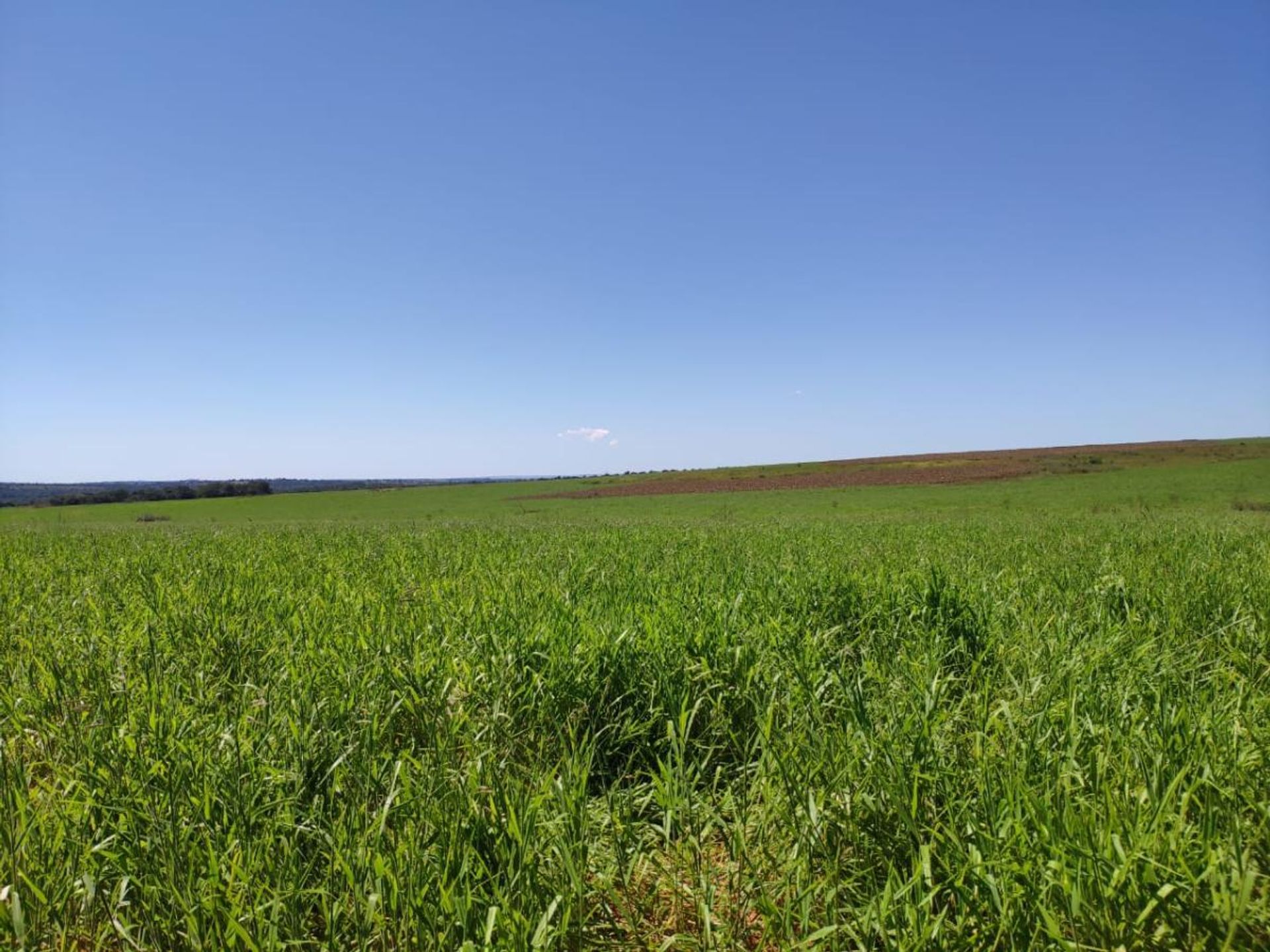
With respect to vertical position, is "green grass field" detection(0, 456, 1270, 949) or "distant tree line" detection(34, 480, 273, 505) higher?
"distant tree line" detection(34, 480, 273, 505)

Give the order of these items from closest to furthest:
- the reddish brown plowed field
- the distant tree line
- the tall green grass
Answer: the tall green grass
the reddish brown plowed field
the distant tree line

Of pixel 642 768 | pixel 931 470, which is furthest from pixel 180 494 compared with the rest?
pixel 642 768

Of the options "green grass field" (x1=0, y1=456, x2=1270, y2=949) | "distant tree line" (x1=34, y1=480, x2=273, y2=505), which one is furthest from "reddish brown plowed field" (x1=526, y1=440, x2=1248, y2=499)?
"green grass field" (x1=0, y1=456, x2=1270, y2=949)

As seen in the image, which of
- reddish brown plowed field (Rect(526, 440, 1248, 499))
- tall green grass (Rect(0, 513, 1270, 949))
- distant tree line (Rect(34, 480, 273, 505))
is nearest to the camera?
tall green grass (Rect(0, 513, 1270, 949))

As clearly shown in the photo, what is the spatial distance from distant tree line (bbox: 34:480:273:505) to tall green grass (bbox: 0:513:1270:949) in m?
84.3

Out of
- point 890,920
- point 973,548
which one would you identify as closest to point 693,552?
point 973,548

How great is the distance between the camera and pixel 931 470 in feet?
197

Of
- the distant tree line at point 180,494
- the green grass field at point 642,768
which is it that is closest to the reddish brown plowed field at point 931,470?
the distant tree line at point 180,494

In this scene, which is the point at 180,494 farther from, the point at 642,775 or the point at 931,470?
the point at 642,775

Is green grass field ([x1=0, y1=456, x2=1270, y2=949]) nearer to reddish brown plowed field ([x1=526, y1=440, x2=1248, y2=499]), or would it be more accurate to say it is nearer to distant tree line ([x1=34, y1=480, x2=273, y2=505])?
reddish brown plowed field ([x1=526, y1=440, x2=1248, y2=499])

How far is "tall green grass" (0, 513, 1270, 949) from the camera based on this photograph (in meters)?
1.58

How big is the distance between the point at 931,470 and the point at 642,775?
64.5 m

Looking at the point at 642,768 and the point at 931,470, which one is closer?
the point at 642,768

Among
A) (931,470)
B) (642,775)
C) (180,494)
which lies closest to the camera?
(642,775)
